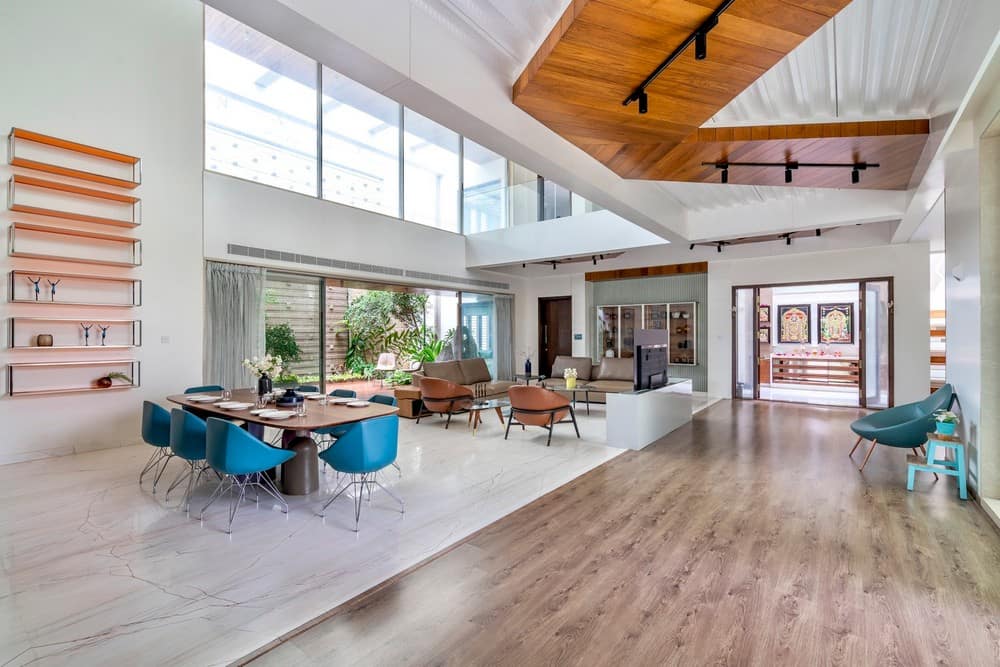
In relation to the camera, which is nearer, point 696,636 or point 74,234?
point 696,636

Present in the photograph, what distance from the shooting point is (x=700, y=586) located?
248 centimetres

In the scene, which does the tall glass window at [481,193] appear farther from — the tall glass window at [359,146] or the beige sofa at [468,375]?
the beige sofa at [468,375]

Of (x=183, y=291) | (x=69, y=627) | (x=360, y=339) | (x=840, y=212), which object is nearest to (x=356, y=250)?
(x=183, y=291)

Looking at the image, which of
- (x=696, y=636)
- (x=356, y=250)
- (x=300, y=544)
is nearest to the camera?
(x=696, y=636)

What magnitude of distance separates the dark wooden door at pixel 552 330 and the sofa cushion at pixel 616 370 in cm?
318

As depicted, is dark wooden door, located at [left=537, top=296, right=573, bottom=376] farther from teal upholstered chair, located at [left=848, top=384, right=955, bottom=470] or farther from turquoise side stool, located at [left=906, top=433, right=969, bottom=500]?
turquoise side stool, located at [left=906, top=433, right=969, bottom=500]

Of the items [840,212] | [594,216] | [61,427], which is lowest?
[61,427]

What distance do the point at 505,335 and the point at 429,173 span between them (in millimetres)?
4131

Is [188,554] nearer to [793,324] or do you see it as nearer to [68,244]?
[68,244]

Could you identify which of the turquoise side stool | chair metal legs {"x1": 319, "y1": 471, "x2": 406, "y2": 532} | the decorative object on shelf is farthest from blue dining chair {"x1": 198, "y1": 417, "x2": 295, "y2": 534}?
the turquoise side stool

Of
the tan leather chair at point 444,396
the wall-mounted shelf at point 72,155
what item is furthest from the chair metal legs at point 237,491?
the wall-mounted shelf at point 72,155

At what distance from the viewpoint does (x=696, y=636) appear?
2068 millimetres

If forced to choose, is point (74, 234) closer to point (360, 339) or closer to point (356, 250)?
point (356, 250)

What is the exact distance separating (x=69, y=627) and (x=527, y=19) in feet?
12.5
